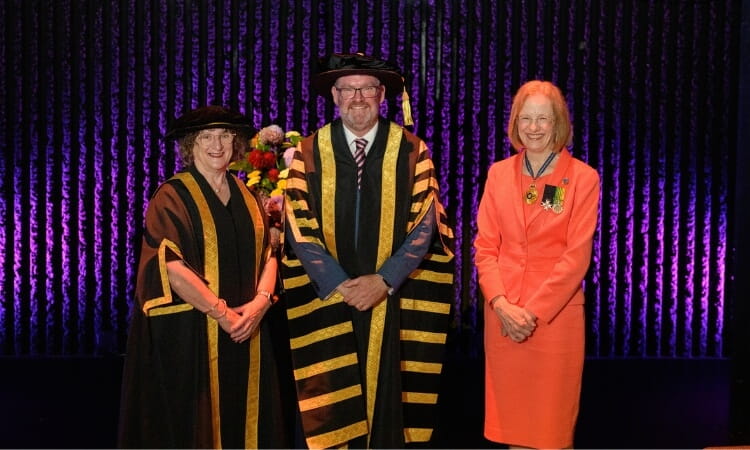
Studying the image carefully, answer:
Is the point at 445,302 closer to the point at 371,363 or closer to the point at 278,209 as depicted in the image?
the point at 371,363

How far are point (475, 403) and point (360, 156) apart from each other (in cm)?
226

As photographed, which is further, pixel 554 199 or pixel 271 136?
pixel 271 136

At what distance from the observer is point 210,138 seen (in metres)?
3.09

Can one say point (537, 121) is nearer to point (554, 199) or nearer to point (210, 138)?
point (554, 199)

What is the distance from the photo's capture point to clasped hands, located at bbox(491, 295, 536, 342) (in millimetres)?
3049

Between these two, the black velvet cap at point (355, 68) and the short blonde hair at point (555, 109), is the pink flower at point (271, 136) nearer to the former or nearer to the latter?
the black velvet cap at point (355, 68)

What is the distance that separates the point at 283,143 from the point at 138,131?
2.25 m

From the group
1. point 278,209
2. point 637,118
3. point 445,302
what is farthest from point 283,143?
point 637,118

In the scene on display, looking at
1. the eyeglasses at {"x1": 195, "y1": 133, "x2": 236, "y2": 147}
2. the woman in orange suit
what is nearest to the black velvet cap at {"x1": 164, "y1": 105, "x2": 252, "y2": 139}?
Result: the eyeglasses at {"x1": 195, "y1": 133, "x2": 236, "y2": 147}

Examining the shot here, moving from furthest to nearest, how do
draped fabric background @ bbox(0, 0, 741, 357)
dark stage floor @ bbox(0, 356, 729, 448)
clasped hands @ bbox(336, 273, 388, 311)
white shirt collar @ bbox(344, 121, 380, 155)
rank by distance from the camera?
draped fabric background @ bbox(0, 0, 741, 357) → dark stage floor @ bbox(0, 356, 729, 448) → white shirt collar @ bbox(344, 121, 380, 155) → clasped hands @ bbox(336, 273, 388, 311)

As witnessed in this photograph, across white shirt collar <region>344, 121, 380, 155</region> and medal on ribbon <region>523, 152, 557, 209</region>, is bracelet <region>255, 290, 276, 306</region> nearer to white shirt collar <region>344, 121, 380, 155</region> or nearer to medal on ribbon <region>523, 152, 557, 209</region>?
white shirt collar <region>344, 121, 380, 155</region>

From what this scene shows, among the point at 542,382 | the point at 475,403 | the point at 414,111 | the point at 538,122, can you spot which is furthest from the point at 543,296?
the point at 414,111

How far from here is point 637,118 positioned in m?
6.04

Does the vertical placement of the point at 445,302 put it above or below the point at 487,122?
below
